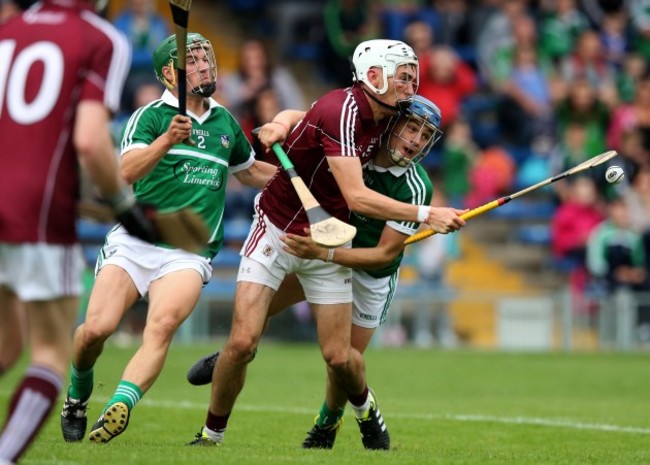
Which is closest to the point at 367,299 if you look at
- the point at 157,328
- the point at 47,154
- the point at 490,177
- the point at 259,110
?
the point at 157,328

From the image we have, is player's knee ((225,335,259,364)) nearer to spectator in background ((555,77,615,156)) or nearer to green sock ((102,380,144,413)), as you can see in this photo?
green sock ((102,380,144,413))

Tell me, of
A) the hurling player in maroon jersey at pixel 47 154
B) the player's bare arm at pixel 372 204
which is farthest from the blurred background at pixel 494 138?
the hurling player in maroon jersey at pixel 47 154

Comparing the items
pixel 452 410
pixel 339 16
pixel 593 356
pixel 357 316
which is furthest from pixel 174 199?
pixel 339 16

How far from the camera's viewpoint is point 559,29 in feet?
69.7

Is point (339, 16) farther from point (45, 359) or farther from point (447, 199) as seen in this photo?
point (45, 359)

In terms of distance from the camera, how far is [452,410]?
11.5 metres

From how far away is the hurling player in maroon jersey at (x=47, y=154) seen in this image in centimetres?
577

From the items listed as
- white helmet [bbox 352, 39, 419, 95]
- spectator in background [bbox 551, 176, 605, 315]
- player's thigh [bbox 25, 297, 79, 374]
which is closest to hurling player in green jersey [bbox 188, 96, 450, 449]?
white helmet [bbox 352, 39, 419, 95]

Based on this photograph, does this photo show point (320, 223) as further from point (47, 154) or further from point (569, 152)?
point (569, 152)

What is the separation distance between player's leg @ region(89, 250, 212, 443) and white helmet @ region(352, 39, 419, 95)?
1474 millimetres

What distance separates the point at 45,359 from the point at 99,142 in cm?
96

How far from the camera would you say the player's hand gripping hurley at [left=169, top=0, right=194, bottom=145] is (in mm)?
7656

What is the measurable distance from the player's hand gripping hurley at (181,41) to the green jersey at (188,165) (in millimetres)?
454

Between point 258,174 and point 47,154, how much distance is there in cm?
308
